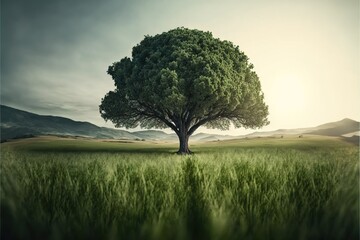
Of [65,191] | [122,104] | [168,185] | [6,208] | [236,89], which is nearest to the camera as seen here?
[6,208]

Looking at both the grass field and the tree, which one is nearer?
the grass field

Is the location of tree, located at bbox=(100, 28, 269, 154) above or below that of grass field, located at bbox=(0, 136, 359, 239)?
above

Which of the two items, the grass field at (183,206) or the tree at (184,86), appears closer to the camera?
the grass field at (183,206)

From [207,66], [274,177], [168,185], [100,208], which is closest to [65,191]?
[100,208]

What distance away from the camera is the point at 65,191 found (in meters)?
3.45

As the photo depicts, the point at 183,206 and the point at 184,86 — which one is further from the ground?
the point at 184,86

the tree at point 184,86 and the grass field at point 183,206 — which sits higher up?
the tree at point 184,86

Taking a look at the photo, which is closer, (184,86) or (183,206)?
(183,206)

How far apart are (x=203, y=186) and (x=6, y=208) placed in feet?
6.32

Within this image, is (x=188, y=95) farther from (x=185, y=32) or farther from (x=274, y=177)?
(x=274, y=177)

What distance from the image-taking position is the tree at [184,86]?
26.0 meters

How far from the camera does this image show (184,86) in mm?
26172

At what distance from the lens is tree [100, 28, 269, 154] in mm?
26031

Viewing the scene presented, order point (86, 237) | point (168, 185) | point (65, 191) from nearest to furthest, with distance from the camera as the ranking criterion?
point (86, 237) → point (65, 191) → point (168, 185)
